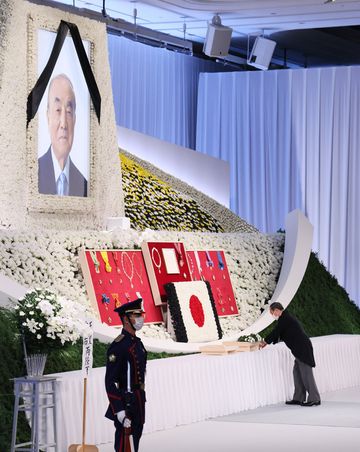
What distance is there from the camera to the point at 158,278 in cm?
1095

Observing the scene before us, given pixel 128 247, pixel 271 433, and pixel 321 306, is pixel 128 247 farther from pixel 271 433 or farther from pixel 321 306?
pixel 321 306

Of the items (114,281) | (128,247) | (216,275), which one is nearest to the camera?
(114,281)

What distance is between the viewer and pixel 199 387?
943 centimetres

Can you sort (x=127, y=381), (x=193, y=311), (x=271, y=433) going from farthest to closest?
(x=193, y=311) < (x=271, y=433) < (x=127, y=381)

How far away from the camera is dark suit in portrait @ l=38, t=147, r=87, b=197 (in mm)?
10523

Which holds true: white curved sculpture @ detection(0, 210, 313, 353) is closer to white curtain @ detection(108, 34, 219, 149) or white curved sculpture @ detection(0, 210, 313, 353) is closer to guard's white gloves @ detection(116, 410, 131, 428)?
white curtain @ detection(108, 34, 219, 149)

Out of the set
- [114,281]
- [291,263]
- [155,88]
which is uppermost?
[155,88]

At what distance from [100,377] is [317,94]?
1137 centimetres

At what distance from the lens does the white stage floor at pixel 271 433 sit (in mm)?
7988

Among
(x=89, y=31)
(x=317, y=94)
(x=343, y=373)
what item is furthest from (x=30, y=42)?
(x=317, y=94)

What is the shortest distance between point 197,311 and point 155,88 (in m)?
7.63

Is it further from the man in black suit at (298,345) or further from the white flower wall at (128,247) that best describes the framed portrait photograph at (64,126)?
the man in black suit at (298,345)

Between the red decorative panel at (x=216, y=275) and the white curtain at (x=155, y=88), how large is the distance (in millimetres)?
5343

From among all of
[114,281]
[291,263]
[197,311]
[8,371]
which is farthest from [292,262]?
[8,371]
